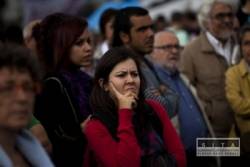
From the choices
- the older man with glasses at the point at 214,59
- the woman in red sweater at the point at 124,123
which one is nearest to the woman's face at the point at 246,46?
the older man with glasses at the point at 214,59

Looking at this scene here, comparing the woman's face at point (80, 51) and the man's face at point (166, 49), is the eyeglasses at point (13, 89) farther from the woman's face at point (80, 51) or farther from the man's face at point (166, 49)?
the man's face at point (166, 49)

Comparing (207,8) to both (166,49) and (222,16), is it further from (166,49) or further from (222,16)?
(166,49)

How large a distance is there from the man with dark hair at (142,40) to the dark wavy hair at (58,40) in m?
0.96

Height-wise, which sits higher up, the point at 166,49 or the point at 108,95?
the point at 108,95

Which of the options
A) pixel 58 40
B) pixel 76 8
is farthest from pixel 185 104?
pixel 76 8

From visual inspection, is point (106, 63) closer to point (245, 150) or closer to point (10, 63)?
point (10, 63)

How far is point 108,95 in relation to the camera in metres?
5.48

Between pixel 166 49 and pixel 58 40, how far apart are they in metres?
2.27

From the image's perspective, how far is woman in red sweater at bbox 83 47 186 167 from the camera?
5188 mm

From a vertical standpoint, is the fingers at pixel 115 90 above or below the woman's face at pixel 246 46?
above

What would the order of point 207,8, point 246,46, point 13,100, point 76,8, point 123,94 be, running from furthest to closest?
point 76,8
point 207,8
point 246,46
point 123,94
point 13,100

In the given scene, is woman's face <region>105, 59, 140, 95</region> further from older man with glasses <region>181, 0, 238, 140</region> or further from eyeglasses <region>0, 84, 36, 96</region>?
older man with glasses <region>181, 0, 238, 140</region>

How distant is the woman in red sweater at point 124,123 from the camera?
5.19 metres

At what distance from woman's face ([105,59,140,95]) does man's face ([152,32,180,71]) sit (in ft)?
7.31
